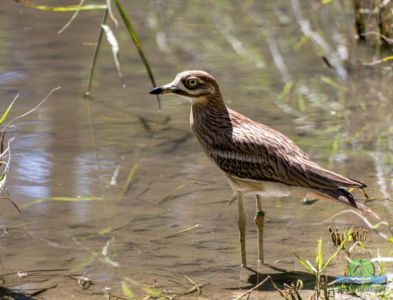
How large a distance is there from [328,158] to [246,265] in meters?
2.06

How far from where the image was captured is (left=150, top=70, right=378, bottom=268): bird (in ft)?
17.2

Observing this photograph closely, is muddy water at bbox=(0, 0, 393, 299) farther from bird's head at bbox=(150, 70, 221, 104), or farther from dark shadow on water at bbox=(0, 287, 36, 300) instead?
bird's head at bbox=(150, 70, 221, 104)

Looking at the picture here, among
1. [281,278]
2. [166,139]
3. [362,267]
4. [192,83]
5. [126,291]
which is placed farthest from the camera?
[166,139]

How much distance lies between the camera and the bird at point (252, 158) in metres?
5.25

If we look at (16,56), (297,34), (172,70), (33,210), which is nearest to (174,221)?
(33,210)

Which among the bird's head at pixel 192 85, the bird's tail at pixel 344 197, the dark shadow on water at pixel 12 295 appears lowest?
the dark shadow on water at pixel 12 295

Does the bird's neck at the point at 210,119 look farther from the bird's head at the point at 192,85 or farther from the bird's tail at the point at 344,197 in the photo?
the bird's tail at the point at 344,197

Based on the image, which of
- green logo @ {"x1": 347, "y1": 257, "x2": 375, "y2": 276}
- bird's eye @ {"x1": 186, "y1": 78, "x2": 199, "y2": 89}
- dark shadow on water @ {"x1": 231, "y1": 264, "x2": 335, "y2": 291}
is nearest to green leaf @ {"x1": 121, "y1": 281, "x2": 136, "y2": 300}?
dark shadow on water @ {"x1": 231, "y1": 264, "x2": 335, "y2": 291}

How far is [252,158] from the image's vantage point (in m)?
5.45

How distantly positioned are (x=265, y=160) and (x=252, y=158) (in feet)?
0.27

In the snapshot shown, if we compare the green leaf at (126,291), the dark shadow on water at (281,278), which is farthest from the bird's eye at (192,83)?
the green leaf at (126,291)

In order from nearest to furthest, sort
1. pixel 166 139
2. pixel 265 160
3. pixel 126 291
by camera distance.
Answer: pixel 126 291, pixel 265 160, pixel 166 139

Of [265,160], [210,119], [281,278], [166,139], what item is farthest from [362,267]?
[166,139]

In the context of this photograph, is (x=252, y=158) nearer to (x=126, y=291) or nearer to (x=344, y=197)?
(x=344, y=197)
